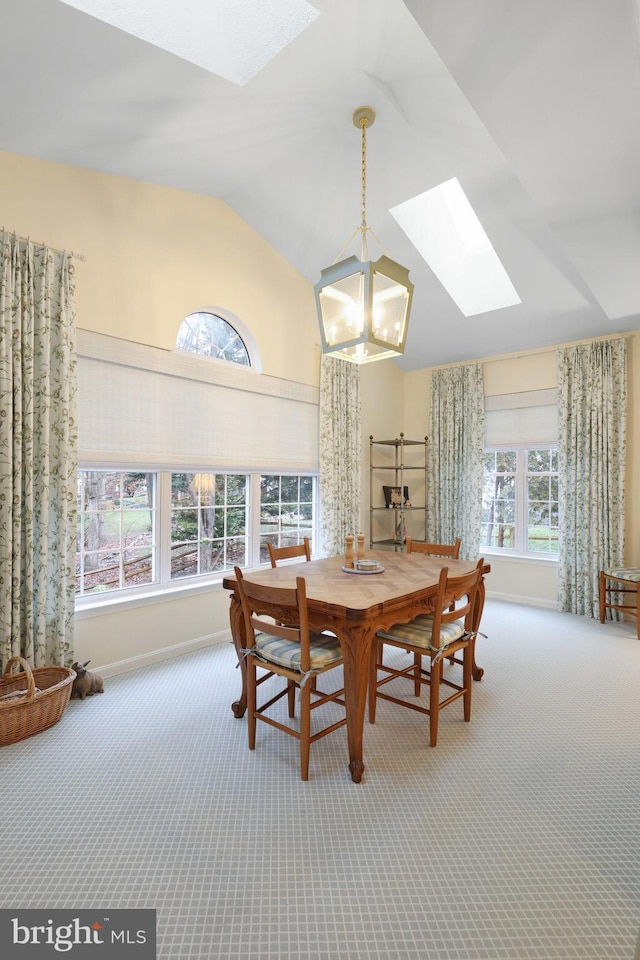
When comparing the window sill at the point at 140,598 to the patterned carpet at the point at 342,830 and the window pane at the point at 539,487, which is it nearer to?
the patterned carpet at the point at 342,830

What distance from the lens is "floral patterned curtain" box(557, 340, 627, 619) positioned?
4426mm

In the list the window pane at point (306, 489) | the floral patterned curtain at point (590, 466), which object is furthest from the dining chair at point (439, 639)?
the floral patterned curtain at point (590, 466)

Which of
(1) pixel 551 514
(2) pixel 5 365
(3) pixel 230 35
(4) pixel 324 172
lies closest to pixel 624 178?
(4) pixel 324 172

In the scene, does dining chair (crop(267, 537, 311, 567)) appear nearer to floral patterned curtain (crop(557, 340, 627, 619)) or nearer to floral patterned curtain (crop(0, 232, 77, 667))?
floral patterned curtain (crop(0, 232, 77, 667))

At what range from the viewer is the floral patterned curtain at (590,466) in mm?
4426

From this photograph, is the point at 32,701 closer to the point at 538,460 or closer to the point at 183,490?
the point at 183,490

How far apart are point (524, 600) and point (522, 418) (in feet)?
6.53

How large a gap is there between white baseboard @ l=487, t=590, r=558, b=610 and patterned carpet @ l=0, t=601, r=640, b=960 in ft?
6.80

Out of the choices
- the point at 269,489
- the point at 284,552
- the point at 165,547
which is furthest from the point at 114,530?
the point at 269,489

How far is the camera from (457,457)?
5.44 meters

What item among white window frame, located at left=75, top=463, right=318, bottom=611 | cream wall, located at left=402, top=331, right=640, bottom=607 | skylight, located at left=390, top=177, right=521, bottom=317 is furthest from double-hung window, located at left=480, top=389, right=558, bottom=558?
white window frame, located at left=75, top=463, right=318, bottom=611

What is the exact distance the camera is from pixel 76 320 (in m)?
3.00

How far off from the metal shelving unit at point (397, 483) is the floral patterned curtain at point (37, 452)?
336 cm

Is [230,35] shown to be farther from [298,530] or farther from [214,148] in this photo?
[298,530]
